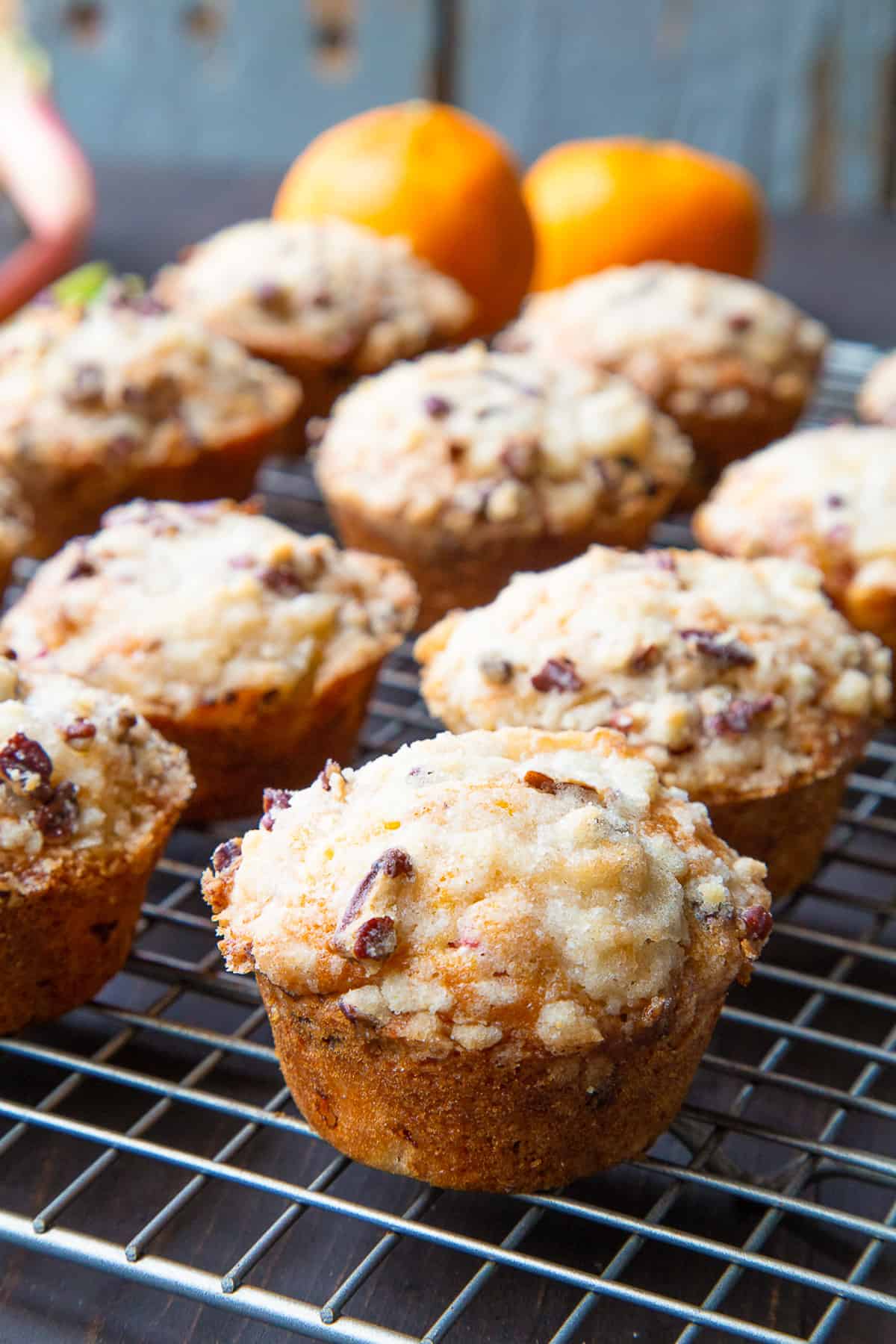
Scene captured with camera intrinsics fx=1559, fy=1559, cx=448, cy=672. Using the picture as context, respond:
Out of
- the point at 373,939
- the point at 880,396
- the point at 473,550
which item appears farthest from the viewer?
the point at 880,396

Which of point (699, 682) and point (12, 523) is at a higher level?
point (699, 682)

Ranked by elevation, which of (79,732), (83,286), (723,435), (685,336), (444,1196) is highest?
(79,732)

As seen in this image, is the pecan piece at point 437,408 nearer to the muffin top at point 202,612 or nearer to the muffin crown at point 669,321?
the muffin top at point 202,612

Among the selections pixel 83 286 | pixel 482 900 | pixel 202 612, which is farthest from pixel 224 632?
pixel 83 286

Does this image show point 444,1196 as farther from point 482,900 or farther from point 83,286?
point 83,286

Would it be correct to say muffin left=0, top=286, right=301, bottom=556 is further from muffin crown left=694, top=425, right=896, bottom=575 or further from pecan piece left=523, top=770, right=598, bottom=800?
pecan piece left=523, top=770, right=598, bottom=800

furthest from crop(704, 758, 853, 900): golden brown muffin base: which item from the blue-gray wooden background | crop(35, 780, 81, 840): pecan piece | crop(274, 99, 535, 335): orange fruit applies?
the blue-gray wooden background
